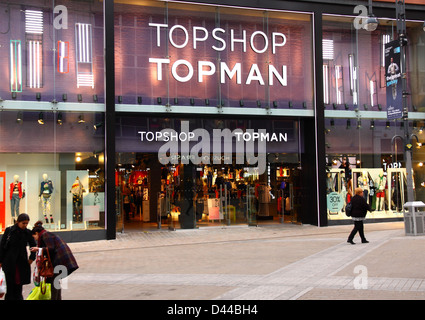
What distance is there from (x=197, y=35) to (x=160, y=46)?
63.5 inches

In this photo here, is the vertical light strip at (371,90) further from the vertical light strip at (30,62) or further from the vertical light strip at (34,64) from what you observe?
the vertical light strip at (30,62)

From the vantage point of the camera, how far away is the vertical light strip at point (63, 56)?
18219 mm

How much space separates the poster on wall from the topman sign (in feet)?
15.8

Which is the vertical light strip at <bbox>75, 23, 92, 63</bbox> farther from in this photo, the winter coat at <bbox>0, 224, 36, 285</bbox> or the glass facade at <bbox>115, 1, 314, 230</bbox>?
the winter coat at <bbox>0, 224, 36, 285</bbox>

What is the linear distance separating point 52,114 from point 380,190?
14.2 meters

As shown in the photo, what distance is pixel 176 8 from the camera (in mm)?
20031

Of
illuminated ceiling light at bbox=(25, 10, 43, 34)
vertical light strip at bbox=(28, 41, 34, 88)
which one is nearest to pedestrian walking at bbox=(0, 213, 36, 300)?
vertical light strip at bbox=(28, 41, 34, 88)

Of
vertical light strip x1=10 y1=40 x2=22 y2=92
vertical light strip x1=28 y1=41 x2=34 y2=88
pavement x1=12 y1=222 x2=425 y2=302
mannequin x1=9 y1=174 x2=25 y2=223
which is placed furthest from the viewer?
vertical light strip x1=28 y1=41 x2=34 y2=88

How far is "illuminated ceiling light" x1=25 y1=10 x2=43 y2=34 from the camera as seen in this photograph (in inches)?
704

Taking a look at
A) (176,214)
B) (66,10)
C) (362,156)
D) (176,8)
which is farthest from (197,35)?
(362,156)

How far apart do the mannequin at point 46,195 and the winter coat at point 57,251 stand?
10.7 metres

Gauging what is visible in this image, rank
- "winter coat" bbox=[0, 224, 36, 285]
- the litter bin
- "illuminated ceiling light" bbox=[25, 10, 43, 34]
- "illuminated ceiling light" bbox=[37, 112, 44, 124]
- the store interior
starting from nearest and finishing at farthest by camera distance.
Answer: "winter coat" bbox=[0, 224, 36, 285], the litter bin, "illuminated ceiling light" bbox=[25, 10, 43, 34], "illuminated ceiling light" bbox=[37, 112, 44, 124], the store interior
